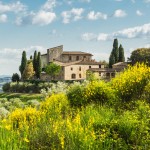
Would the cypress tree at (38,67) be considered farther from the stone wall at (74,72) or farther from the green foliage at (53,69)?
the stone wall at (74,72)

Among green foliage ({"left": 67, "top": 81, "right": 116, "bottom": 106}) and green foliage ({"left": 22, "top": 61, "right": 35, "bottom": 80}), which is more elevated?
green foliage ({"left": 22, "top": 61, "right": 35, "bottom": 80})

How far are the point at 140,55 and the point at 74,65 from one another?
19764mm

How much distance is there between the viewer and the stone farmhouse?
9012 cm

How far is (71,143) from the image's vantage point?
9930mm

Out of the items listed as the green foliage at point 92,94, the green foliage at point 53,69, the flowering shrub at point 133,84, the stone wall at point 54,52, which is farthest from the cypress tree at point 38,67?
the flowering shrub at point 133,84

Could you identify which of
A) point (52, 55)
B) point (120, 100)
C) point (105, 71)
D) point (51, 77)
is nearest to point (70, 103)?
point (120, 100)

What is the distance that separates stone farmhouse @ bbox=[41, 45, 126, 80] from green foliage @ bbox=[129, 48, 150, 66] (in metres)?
4.14

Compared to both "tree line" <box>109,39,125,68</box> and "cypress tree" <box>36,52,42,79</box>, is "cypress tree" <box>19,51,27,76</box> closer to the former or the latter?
"cypress tree" <box>36,52,42,79</box>

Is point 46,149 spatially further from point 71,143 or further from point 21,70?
point 21,70

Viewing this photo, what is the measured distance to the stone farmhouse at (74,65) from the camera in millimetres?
90125

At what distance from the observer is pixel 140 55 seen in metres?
81.2

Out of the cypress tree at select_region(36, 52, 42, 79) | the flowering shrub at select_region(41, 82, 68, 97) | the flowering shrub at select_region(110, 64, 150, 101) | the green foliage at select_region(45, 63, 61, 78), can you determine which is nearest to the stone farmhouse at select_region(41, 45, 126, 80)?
the green foliage at select_region(45, 63, 61, 78)

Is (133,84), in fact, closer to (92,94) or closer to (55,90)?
(92,94)

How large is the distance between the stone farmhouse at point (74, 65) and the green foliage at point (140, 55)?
13.6 ft
